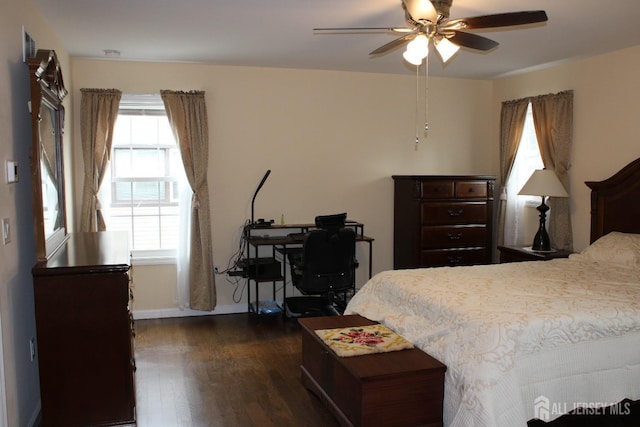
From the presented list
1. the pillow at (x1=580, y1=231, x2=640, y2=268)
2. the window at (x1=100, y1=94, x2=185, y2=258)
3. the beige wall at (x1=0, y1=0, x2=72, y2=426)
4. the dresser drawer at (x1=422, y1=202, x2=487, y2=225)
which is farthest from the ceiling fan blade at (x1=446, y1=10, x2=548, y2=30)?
the window at (x1=100, y1=94, x2=185, y2=258)

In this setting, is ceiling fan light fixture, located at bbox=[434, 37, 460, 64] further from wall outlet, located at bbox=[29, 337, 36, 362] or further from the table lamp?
wall outlet, located at bbox=[29, 337, 36, 362]

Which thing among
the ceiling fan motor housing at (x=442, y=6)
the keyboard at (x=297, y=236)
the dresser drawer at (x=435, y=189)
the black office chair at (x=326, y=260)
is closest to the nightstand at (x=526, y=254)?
the dresser drawer at (x=435, y=189)

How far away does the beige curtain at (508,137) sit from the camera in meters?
5.37

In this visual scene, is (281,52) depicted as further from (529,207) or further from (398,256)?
(529,207)

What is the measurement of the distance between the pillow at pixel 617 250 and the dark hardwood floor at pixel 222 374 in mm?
2452

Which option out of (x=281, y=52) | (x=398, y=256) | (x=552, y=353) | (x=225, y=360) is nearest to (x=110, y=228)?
(x=225, y=360)

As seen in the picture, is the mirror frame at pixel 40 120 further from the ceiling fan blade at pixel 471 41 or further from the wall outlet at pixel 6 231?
the ceiling fan blade at pixel 471 41

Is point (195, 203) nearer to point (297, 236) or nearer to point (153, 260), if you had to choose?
point (153, 260)

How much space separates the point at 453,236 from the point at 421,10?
3091 mm

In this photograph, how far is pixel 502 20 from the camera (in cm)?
271

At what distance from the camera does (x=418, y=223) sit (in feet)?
17.1

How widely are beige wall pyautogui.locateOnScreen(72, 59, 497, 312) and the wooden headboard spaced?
1605mm

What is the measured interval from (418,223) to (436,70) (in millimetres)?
1610

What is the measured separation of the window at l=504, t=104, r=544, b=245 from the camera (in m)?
5.32
